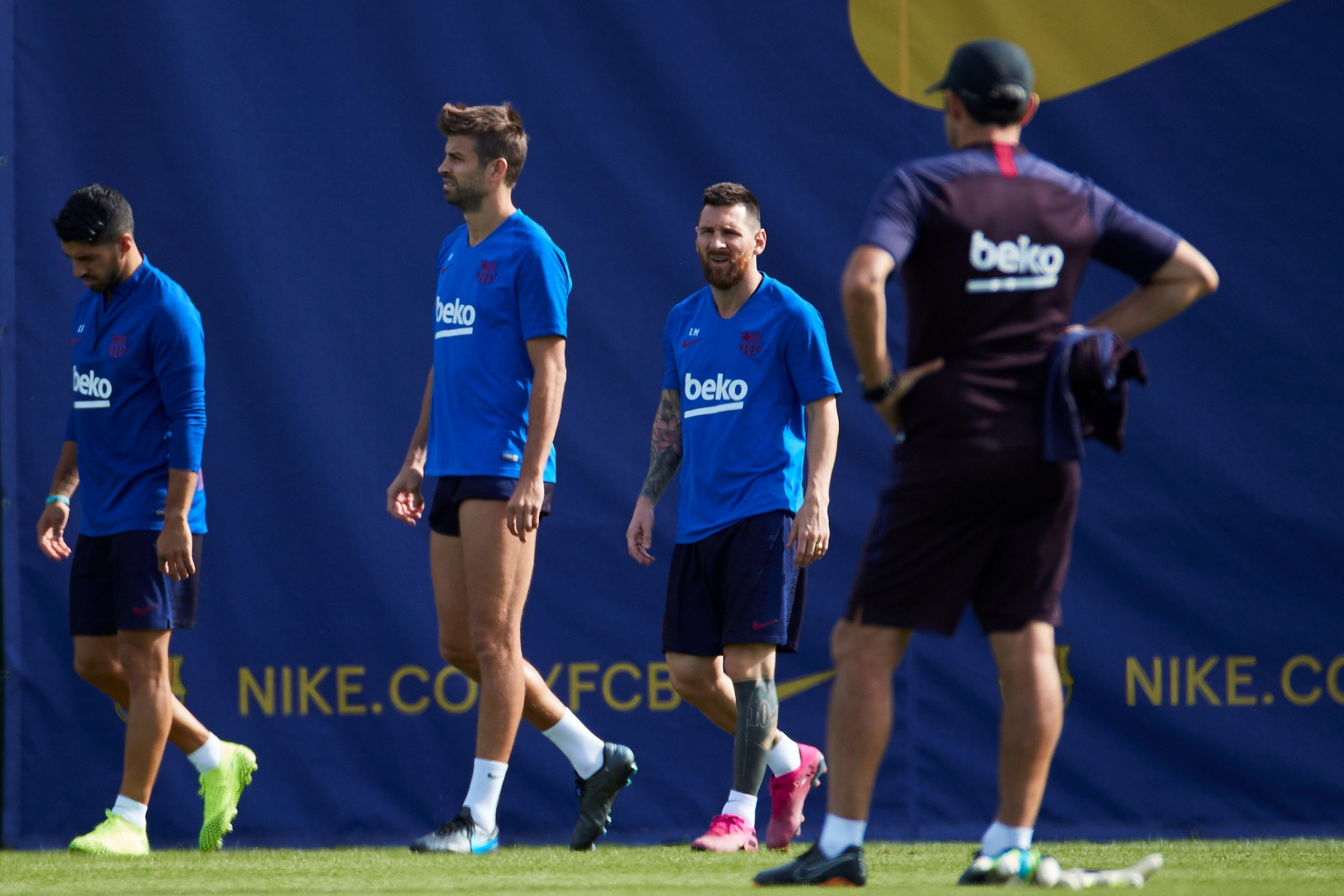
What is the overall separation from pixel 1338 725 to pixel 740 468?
8.29ft

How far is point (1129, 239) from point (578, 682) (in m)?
2.82

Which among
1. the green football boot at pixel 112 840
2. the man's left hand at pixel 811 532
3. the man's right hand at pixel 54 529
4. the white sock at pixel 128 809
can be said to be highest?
the man's left hand at pixel 811 532

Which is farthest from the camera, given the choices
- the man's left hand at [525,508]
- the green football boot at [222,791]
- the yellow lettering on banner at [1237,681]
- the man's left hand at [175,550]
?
the yellow lettering on banner at [1237,681]

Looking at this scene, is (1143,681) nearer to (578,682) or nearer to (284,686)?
(578,682)

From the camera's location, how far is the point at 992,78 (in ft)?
9.53

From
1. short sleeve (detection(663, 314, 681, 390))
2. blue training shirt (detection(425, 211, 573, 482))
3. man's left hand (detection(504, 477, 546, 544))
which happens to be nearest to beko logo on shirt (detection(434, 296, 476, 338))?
blue training shirt (detection(425, 211, 573, 482))

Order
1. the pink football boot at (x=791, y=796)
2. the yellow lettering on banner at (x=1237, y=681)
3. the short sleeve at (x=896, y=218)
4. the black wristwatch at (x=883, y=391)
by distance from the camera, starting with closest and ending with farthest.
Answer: the short sleeve at (x=896, y=218)
the black wristwatch at (x=883, y=391)
the pink football boot at (x=791, y=796)
the yellow lettering on banner at (x=1237, y=681)

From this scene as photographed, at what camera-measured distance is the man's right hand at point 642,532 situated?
14.8ft

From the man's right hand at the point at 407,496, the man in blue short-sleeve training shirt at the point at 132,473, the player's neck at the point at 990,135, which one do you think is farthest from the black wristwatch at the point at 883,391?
the man in blue short-sleeve training shirt at the point at 132,473

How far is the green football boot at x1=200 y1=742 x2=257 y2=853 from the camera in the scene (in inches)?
189

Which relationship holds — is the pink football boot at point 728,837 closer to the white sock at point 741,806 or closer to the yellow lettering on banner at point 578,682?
the white sock at point 741,806

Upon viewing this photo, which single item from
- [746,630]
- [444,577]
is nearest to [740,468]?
[746,630]

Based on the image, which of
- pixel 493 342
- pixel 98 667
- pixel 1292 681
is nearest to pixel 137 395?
pixel 98 667

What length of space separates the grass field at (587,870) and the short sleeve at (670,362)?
4.70ft
